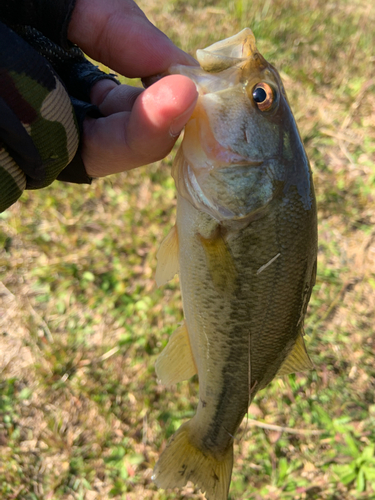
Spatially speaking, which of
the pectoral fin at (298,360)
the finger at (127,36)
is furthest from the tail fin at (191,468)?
the finger at (127,36)

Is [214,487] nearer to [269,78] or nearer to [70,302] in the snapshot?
[70,302]

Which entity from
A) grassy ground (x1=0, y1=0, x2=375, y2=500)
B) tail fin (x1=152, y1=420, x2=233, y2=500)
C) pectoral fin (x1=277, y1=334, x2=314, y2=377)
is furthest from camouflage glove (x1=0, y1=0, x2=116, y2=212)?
grassy ground (x1=0, y1=0, x2=375, y2=500)

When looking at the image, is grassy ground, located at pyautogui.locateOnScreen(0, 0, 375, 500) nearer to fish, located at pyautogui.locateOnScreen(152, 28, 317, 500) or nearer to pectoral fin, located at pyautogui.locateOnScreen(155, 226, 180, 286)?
fish, located at pyautogui.locateOnScreen(152, 28, 317, 500)

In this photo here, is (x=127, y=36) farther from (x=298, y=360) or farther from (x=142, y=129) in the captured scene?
(x=298, y=360)

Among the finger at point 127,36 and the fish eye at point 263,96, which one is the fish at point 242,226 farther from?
the finger at point 127,36

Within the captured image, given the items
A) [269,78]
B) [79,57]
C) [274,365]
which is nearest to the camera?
[269,78]

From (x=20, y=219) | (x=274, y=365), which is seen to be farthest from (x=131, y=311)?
(x=274, y=365)
